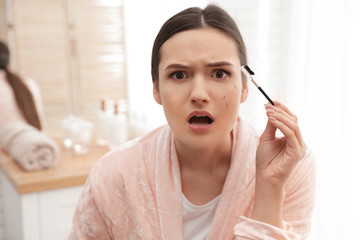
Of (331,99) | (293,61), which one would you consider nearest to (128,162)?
(331,99)

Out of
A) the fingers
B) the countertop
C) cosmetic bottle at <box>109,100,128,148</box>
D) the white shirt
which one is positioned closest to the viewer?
the fingers

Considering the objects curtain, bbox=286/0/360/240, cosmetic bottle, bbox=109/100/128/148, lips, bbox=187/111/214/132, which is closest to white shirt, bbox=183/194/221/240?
lips, bbox=187/111/214/132

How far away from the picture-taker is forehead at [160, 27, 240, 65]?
82cm

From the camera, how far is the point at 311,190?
0.94 m

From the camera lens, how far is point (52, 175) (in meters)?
1.57

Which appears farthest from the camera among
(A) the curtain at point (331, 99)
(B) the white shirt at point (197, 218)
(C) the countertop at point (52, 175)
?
(C) the countertop at point (52, 175)

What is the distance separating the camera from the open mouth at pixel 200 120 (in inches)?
32.6

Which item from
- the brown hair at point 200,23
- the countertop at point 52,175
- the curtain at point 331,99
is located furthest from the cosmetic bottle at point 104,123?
the brown hair at point 200,23

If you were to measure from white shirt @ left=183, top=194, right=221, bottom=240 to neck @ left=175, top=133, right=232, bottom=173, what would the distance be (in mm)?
77

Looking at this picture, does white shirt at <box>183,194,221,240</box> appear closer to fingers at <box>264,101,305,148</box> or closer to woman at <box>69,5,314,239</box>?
woman at <box>69,5,314,239</box>

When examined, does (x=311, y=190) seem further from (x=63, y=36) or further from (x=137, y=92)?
(x=63, y=36)

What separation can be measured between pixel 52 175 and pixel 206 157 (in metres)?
0.83

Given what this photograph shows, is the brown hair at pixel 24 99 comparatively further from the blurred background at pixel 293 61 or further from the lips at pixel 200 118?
the lips at pixel 200 118

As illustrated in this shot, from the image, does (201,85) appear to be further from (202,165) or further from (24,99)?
(24,99)
